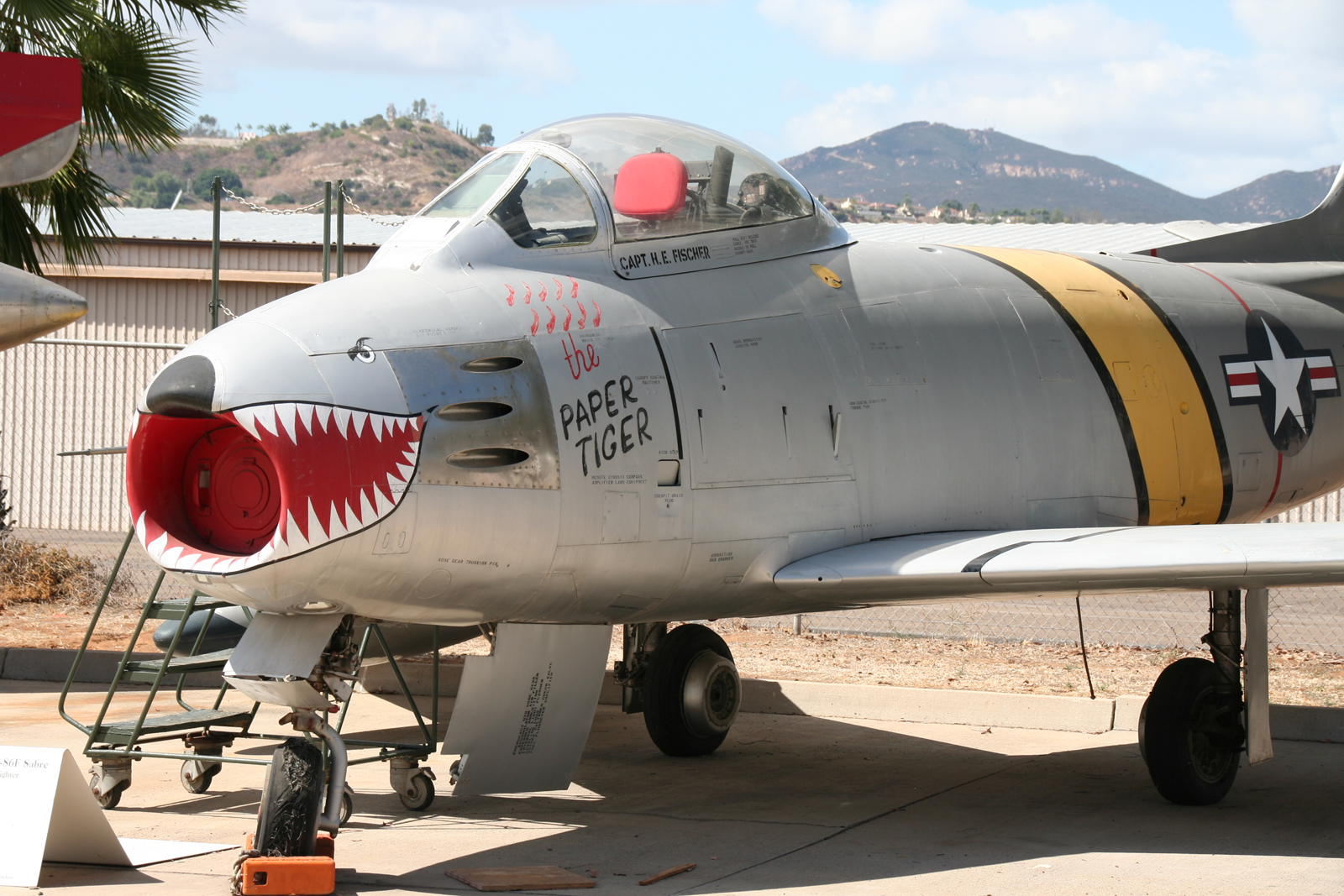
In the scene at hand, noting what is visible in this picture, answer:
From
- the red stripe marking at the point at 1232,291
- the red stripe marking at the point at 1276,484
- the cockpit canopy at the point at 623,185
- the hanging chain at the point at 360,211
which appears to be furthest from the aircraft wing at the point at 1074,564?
the hanging chain at the point at 360,211

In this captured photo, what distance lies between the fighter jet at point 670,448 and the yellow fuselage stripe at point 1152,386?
0.07ft

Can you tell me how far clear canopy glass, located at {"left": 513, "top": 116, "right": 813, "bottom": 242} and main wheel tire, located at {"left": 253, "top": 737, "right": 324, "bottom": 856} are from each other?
2876mm

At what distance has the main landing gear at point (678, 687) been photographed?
363 inches

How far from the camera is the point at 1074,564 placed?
634 cm

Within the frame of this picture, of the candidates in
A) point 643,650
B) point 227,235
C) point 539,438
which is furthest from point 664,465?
point 227,235

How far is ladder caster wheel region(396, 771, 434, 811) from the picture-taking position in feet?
24.1

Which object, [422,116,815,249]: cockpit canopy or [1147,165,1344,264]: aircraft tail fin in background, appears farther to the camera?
[1147,165,1344,264]: aircraft tail fin in background

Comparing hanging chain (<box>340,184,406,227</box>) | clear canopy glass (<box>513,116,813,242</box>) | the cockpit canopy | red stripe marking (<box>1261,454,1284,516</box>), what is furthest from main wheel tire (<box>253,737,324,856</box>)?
red stripe marking (<box>1261,454,1284,516</box>)

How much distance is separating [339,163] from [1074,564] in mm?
160381

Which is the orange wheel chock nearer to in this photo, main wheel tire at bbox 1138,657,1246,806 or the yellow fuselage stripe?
main wheel tire at bbox 1138,657,1246,806

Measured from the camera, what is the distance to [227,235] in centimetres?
2792

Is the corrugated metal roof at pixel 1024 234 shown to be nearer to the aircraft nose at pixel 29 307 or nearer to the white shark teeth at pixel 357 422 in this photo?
the aircraft nose at pixel 29 307

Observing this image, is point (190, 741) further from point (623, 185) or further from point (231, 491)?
point (623, 185)

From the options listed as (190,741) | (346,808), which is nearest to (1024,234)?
(190,741)
